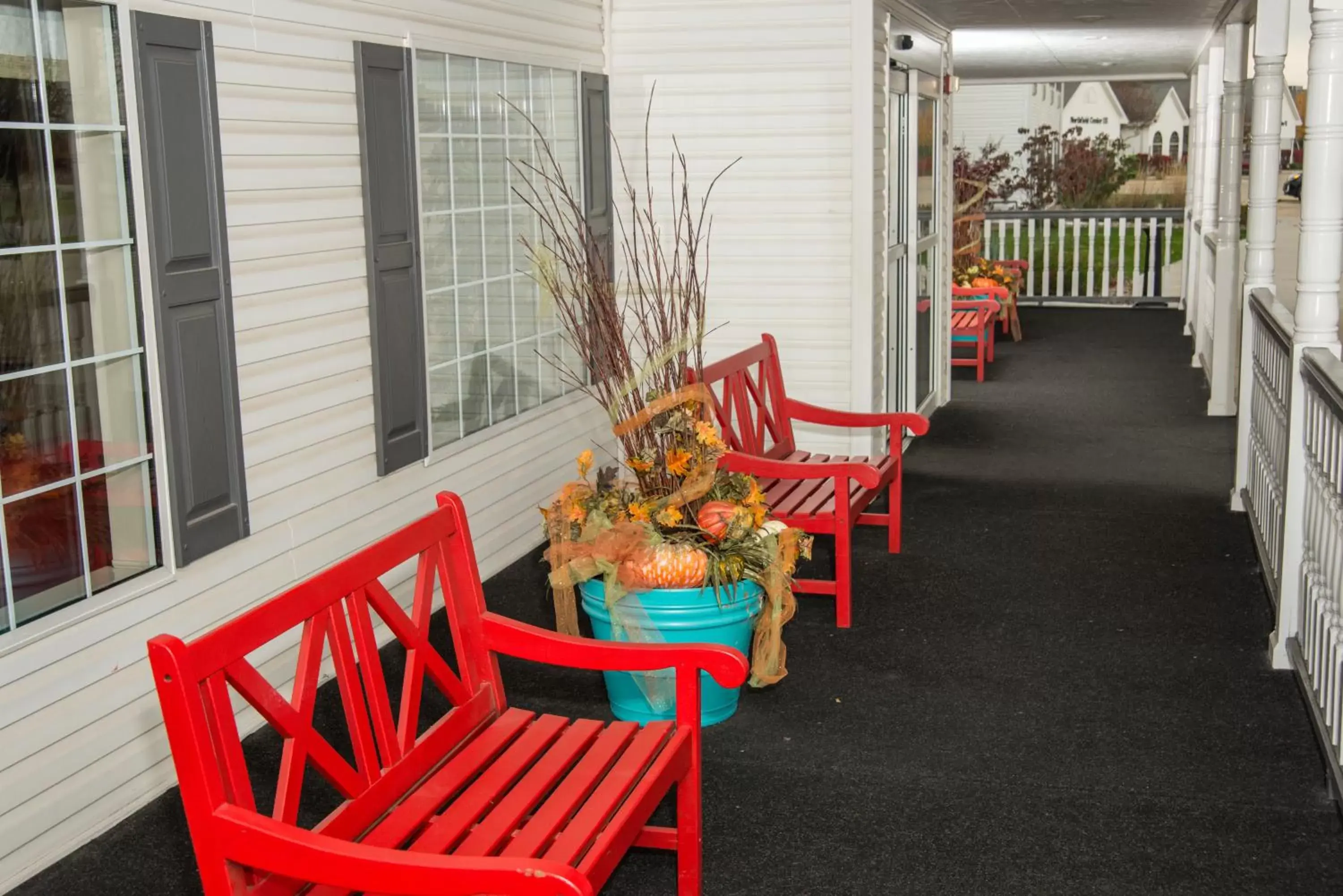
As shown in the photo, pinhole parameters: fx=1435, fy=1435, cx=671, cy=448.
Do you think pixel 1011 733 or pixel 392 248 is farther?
pixel 392 248

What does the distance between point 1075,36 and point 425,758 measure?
8.95 m

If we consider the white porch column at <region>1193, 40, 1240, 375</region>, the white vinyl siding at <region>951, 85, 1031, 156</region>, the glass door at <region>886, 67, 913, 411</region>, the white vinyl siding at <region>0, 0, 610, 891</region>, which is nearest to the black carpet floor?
the white vinyl siding at <region>0, 0, 610, 891</region>

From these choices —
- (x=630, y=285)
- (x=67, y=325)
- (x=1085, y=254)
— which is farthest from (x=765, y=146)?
(x=1085, y=254)

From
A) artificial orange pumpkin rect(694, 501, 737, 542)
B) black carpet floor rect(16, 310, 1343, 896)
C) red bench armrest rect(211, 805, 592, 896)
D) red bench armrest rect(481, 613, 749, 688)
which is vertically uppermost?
artificial orange pumpkin rect(694, 501, 737, 542)

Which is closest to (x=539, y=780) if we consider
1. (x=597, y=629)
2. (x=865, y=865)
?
(x=865, y=865)

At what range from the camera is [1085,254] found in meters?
15.5

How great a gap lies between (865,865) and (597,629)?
3.67ft

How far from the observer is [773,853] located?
327 centimetres

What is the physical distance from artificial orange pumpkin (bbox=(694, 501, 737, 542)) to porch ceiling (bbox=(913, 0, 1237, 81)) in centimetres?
450

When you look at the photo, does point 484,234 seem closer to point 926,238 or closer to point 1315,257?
point 1315,257

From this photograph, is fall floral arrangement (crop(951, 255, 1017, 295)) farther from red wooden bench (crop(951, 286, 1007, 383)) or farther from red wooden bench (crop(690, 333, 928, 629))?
red wooden bench (crop(690, 333, 928, 629))

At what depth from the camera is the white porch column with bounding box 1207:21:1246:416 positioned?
8.53 m

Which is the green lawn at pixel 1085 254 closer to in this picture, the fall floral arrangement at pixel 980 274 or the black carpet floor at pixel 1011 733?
the fall floral arrangement at pixel 980 274

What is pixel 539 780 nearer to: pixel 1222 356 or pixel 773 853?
pixel 773 853
